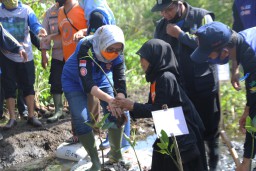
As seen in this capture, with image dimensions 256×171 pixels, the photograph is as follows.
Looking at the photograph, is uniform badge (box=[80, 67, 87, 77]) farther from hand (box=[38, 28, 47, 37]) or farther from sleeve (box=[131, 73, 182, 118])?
hand (box=[38, 28, 47, 37])

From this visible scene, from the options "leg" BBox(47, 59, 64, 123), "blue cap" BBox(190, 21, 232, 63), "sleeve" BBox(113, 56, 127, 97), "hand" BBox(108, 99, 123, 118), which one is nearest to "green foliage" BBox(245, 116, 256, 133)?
"blue cap" BBox(190, 21, 232, 63)

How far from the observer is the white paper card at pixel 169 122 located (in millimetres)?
3465

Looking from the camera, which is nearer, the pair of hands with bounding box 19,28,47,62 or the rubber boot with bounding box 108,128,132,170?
the rubber boot with bounding box 108,128,132,170

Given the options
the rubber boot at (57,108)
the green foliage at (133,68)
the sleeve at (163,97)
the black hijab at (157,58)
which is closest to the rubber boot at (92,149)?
the sleeve at (163,97)

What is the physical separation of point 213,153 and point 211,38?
1700 mm

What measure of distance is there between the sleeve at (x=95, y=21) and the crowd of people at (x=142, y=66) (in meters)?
0.01

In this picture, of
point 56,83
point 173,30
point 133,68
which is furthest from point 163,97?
point 133,68

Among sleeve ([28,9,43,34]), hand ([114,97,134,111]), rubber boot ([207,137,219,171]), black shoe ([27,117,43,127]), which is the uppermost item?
sleeve ([28,9,43,34])

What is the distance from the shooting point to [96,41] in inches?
181

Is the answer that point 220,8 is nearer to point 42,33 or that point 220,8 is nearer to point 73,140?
point 42,33

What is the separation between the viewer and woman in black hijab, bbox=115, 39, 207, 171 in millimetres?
3851

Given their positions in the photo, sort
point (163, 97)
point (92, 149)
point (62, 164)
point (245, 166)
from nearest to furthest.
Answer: point (245, 166) < point (163, 97) < point (92, 149) < point (62, 164)

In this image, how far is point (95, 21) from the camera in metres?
5.45

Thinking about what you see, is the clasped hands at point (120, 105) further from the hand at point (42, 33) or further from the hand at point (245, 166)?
the hand at point (42, 33)
